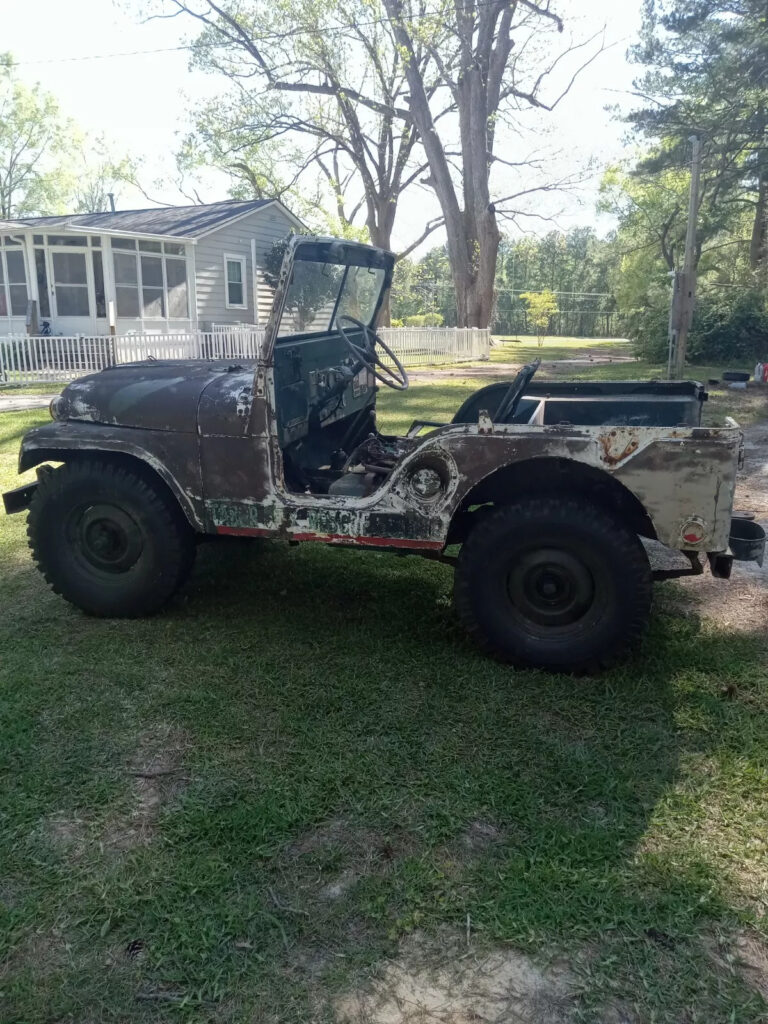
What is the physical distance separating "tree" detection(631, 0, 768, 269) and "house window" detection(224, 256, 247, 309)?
1332 centimetres

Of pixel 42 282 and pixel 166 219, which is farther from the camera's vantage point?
pixel 166 219

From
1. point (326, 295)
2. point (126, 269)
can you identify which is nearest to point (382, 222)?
point (126, 269)

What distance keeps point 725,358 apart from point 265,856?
22.8 metres

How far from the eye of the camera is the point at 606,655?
3.52 meters

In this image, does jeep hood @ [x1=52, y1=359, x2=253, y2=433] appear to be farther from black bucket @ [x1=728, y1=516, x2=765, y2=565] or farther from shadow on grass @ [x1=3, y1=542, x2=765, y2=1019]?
black bucket @ [x1=728, y1=516, x2=765, y2=565]

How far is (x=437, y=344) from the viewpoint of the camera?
23.9m

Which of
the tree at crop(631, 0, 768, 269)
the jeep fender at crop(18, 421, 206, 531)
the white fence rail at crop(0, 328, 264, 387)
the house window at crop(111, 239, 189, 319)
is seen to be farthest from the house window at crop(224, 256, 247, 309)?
the jeep fender at crop(18, 421, 206, 531)

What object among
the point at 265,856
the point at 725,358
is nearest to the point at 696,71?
the point at 725,358

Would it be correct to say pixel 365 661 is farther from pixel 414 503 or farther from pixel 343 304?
pixel 343 304

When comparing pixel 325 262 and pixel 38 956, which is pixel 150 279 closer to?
pixel 325 262

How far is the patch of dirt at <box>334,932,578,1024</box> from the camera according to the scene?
6.14ft

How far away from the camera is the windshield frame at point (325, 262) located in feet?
12.4

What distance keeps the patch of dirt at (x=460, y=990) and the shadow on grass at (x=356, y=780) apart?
80mm

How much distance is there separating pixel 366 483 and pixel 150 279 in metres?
18.3
